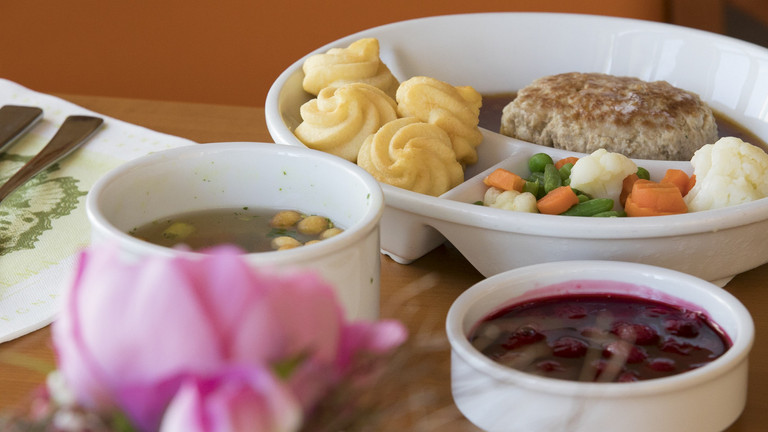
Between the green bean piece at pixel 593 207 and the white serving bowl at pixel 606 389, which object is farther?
the green bean piece at pixel 593 207

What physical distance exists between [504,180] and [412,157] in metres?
0.13

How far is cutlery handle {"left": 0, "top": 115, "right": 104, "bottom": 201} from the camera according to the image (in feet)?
4.64

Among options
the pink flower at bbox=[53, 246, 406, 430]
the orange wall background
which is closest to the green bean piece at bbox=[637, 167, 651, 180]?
the pink flower at bbox=[53, 246, 406, 430]

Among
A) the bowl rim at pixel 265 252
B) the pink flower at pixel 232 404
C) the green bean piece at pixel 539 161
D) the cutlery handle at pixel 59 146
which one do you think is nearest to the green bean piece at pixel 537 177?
the green bean piece at pixel 539 161

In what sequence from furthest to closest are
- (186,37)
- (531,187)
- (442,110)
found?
(186,37) < (442,110) < (531,187)

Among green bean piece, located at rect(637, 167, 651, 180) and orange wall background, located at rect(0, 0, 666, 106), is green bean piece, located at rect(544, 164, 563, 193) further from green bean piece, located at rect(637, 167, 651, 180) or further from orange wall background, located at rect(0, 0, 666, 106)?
orange wall background, located at rect(0, 0, 666, 106)

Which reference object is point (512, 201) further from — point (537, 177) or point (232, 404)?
point (232, 404)

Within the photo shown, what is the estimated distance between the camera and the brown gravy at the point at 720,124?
1.54 metres

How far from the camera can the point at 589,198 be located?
1.17 m

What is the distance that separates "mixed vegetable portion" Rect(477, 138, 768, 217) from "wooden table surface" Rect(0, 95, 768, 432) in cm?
12

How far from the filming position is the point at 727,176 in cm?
112

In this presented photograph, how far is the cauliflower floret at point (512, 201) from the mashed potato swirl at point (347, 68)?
0.39 m

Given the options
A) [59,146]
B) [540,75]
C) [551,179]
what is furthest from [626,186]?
[59,146]

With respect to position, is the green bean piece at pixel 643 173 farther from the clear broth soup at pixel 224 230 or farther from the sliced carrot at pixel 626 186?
the clear broth soup at pixel 224 230
